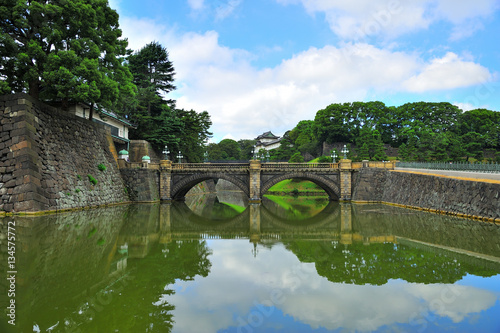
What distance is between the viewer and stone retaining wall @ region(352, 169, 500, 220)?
768 inches

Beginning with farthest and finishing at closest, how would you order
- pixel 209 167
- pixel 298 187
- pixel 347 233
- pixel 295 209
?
pixel 298 187 < pixel 209 167 < pixel 295 209 < pixel 347 233

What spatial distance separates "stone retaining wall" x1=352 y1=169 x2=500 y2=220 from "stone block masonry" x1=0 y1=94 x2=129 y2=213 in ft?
87.9

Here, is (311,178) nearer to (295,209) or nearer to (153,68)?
(295,209)

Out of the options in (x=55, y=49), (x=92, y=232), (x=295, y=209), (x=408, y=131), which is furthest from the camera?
(x=408, y=131)

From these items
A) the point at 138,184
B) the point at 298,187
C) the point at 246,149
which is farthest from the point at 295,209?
the point at 246,149

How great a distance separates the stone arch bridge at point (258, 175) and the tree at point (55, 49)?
14434 millimetres

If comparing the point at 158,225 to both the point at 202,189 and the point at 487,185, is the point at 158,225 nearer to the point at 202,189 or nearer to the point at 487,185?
the point at 487,185

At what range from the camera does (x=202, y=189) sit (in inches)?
2630

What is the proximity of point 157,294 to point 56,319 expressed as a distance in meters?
2.15

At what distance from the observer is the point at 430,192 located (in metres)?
26.0

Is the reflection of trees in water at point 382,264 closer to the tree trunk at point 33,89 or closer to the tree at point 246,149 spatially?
the tree trunk at point 33,89

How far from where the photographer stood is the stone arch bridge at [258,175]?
1519 inches

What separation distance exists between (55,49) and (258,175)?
23153 millimetres

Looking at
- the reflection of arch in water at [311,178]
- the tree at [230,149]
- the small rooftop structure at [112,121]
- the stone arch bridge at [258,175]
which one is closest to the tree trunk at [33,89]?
the small rooftop structure at [112,121]
